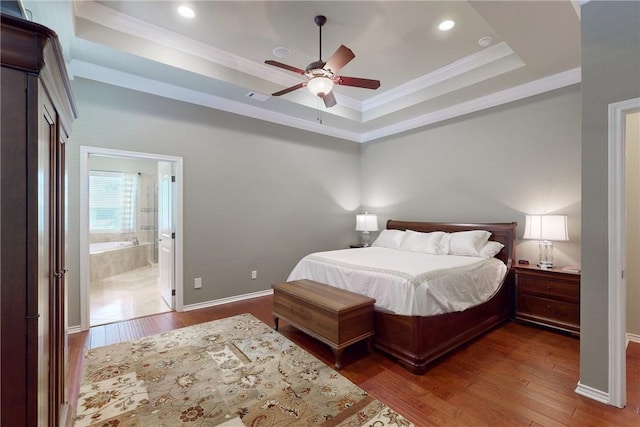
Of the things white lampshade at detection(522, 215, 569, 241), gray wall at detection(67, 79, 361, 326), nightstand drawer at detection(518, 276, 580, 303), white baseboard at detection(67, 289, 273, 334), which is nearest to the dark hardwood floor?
nightstand drawer at detection(518, 276, 580, 303)

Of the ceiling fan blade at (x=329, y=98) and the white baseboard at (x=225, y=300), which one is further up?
the ceiling fan blade at (x=329, y=98)

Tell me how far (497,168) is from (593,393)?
2842 mm

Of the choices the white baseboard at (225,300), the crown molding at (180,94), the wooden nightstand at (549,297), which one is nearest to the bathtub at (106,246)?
the white baseboard at (225,300)

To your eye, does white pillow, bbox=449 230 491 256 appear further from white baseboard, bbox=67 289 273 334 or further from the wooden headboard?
white baseboard, bbox=67 289 273 334

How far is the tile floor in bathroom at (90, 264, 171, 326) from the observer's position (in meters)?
3.84

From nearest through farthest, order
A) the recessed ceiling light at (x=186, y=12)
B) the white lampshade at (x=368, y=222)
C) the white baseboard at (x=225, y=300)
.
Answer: the recessed ceiling light at (x=186, y=12)
the white baseboard at (x=225, y=300)
the white lampshade at (x=368, y=222)

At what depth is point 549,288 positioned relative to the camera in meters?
3.25

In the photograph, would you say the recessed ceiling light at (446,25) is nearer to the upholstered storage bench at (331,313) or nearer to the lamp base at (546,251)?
the lamp base at (546,251)

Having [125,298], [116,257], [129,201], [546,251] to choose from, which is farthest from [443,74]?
[129,201]

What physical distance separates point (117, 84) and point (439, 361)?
4.55 m

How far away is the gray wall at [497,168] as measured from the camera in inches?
138

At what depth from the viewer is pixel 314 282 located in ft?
11.1

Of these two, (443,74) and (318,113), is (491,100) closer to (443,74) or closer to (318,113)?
(443,74)

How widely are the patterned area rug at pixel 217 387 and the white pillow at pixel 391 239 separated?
2.35 meters
